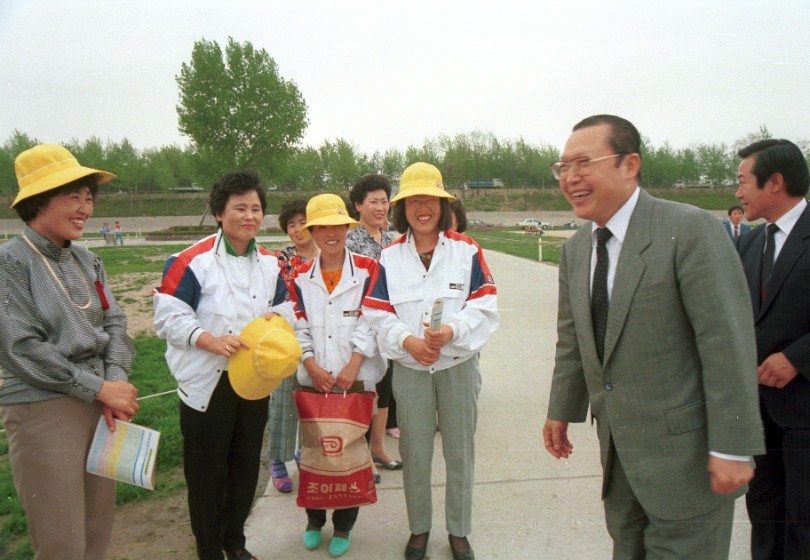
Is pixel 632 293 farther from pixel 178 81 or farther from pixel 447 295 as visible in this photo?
pixel 178 81

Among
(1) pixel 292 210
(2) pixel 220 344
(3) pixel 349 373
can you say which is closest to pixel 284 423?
(3) pixel 349 373

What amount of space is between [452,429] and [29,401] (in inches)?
75.4

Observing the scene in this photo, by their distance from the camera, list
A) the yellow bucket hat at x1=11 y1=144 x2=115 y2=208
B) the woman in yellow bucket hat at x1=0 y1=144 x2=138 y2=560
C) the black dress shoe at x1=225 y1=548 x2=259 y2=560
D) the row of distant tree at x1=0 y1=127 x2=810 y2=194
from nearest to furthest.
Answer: the woman in yellow bucket hat at x1=0 y1=144 x2=138 y2=560
the yellow bucket hat at x1=11 y1=144 x2=115 y2=208
the black dress shoe at x1=225 y1=548 x2=259 y2=560
the row of distant tree at x1=0 y1=127 x2=810 y2=194

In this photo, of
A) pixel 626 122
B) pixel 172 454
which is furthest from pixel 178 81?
pixel 626 122

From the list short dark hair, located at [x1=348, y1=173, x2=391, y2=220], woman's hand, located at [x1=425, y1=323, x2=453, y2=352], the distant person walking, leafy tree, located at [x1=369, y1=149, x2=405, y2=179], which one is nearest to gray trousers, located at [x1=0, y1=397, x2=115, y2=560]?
woman's hand, located at [x1=425, y1=323, x2=453, y2=352]

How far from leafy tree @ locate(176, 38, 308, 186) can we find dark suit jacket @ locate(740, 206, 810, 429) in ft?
114

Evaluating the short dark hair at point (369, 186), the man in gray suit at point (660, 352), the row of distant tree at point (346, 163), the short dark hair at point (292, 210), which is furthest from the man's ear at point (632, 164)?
the row of distant tree at point (346, 163)

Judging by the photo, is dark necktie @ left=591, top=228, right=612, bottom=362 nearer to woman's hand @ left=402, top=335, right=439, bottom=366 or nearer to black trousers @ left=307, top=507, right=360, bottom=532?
woman's hand @ left=402, top=335, right=439, bottom=366

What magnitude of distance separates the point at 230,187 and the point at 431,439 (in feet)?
5.49

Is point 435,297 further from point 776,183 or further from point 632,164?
point 776,183

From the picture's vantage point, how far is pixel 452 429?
117 inches

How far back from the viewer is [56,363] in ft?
7.19

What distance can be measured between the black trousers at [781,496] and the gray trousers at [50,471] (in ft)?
9.86

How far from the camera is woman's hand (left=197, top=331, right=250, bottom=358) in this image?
2582 mm
